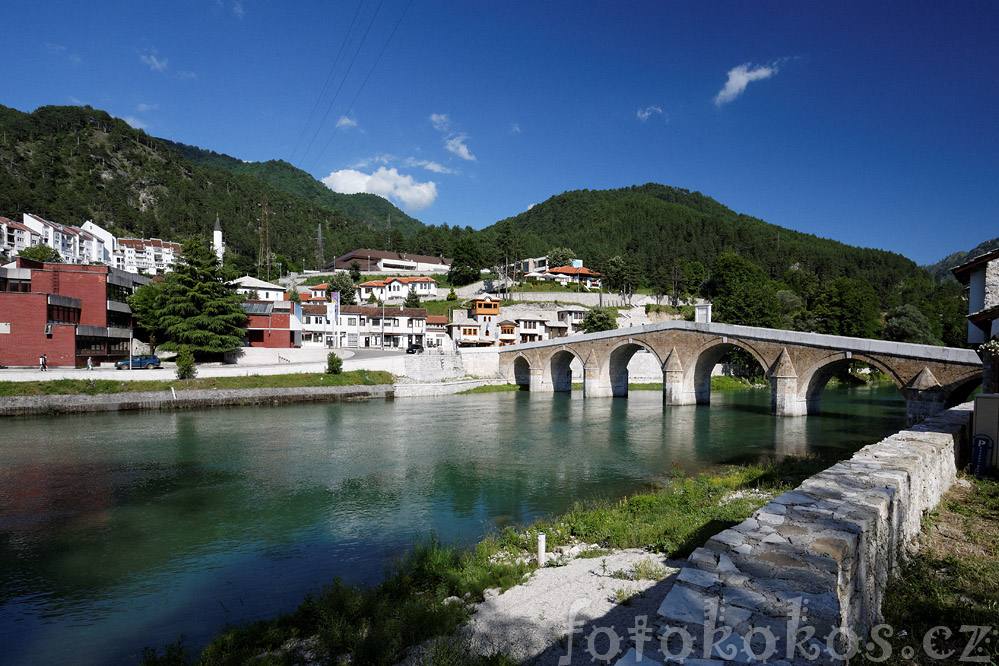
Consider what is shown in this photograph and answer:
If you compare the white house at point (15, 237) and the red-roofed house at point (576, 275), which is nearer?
the white house at point (15, 237)

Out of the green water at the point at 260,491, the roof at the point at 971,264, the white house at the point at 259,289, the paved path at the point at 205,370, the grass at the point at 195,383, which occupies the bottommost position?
the green water at the point at 260,491

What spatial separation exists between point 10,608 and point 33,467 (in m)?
8.64

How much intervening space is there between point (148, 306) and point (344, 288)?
22.2 metres

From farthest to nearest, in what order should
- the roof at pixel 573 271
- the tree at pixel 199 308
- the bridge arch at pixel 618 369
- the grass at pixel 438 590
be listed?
1. the roof at pixel 573 271
2. the bridge arch at pixel 618 369
3. the tree at pixel 199 308
4. the grass at pixel 438 590

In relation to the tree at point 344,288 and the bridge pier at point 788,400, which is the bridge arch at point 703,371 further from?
the tree at point 344,288

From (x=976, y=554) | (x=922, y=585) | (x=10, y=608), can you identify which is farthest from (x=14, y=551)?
(x=976, y=554)

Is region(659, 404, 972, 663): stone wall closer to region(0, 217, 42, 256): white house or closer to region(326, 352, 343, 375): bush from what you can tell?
region(326, 352, 343, 375): bush

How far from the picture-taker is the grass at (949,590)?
10.4ft

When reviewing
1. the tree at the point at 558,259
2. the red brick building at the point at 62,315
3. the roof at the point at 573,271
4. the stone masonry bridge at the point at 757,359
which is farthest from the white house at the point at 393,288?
the red brick building at the point at 62,315

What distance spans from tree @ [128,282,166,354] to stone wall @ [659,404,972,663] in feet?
104

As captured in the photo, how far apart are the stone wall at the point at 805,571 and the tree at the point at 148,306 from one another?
31.8 meters

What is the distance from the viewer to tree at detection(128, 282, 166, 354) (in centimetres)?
2809

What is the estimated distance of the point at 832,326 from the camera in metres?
39.4

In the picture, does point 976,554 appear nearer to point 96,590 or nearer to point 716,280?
point 96,590
